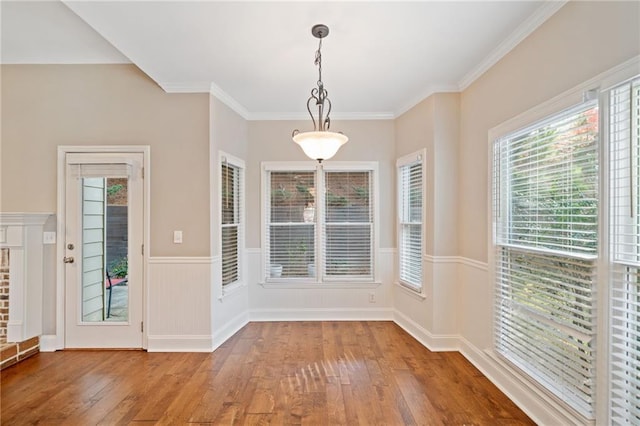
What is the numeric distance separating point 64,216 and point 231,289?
194 centimetres

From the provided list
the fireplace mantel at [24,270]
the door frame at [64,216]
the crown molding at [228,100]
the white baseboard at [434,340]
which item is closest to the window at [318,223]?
the crown molding at [228,100]

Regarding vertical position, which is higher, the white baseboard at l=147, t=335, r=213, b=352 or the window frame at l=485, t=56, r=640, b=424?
the window frame at l=485, t=56, r=640, b=424

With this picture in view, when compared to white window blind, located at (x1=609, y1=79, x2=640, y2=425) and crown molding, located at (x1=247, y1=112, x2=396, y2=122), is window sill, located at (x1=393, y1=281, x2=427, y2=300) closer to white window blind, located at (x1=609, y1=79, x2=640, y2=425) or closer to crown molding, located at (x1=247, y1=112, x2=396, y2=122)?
white window blind, located at (x1=609, y1=79, x2=640, y2=425)

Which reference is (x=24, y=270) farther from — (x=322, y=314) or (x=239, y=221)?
(x=322, y=314)

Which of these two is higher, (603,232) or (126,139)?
(126,139)

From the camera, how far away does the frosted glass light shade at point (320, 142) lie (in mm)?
2428

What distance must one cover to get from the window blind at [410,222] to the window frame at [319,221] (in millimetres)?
335

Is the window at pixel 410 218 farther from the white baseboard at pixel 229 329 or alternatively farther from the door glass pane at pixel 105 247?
the door glass pane at pixel 105 247

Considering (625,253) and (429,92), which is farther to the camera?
(429,92)

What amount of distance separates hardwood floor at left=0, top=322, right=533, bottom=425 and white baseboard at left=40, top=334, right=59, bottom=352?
0.29 feet

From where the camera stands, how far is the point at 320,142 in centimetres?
246

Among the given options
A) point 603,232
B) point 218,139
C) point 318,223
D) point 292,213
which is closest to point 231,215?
point 292,213

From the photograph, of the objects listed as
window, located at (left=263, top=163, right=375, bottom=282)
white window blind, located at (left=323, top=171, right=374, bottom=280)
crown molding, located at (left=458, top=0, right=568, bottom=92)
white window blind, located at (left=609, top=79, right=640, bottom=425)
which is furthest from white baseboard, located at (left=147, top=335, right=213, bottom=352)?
crown molding, located at (left=458, top=0, right=568, bottom=92)

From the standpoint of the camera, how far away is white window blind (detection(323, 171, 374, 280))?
4.63m
